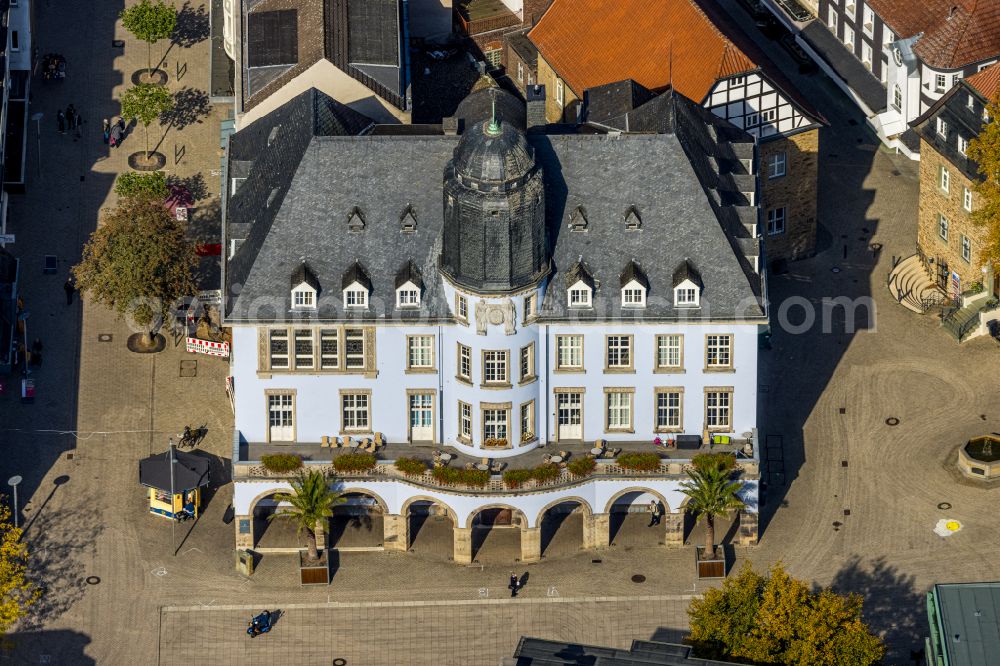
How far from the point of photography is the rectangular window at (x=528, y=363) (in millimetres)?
186625

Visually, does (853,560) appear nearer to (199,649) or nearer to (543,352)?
(543,352)

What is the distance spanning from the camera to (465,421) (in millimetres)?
188875

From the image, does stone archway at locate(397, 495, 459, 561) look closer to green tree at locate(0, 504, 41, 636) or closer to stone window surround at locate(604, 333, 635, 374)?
stone window surround at locate(604, 333, 635, 374)

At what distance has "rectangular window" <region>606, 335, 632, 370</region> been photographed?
616ft

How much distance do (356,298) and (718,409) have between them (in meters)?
23.3

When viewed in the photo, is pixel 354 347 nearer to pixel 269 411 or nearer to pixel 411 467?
pixel 269 411

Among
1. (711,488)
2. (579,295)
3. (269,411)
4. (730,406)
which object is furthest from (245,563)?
(730,406)

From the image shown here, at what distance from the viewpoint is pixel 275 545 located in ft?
626

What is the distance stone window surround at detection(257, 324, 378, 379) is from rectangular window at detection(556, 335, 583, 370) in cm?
1124

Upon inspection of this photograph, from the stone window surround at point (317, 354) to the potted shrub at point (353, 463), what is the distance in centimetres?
501

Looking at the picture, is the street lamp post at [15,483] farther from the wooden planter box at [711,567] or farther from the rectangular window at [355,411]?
the wooden planter box at [711,567]

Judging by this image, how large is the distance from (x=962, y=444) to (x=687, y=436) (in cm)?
1970

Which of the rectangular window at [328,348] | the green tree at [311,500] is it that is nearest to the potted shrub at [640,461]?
the green tree at [311,500]

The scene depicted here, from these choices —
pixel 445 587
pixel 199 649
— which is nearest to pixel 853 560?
pixel 445 587
